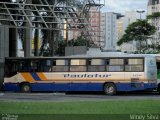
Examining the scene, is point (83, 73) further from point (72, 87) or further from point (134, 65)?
point (134, 65)

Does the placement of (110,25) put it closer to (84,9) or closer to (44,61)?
(84,9)

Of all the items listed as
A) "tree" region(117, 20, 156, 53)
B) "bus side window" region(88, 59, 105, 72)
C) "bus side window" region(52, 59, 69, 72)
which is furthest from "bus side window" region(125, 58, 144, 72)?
"tree" region(117, 20, 156, 53)

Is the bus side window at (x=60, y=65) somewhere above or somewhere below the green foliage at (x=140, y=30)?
below

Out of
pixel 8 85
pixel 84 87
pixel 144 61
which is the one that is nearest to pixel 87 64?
pixel 84 87

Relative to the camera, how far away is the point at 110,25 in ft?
331

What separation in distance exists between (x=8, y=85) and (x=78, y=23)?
9082 millimetres

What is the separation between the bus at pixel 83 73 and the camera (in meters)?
31.8

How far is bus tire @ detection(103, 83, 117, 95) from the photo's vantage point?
32.3 m

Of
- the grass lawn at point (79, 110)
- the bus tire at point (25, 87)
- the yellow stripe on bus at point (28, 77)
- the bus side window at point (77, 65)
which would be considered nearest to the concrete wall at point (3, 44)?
the bus tire at point (25, 87)

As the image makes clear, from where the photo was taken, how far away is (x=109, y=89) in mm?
32469

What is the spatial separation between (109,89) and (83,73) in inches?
85.8

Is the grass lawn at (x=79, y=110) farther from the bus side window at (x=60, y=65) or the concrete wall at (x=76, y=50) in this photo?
the concrete wall at (x=76, y=50)

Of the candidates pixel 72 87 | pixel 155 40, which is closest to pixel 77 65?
pixel 72 87

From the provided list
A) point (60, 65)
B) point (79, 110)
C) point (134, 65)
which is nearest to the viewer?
point (79, 110)
